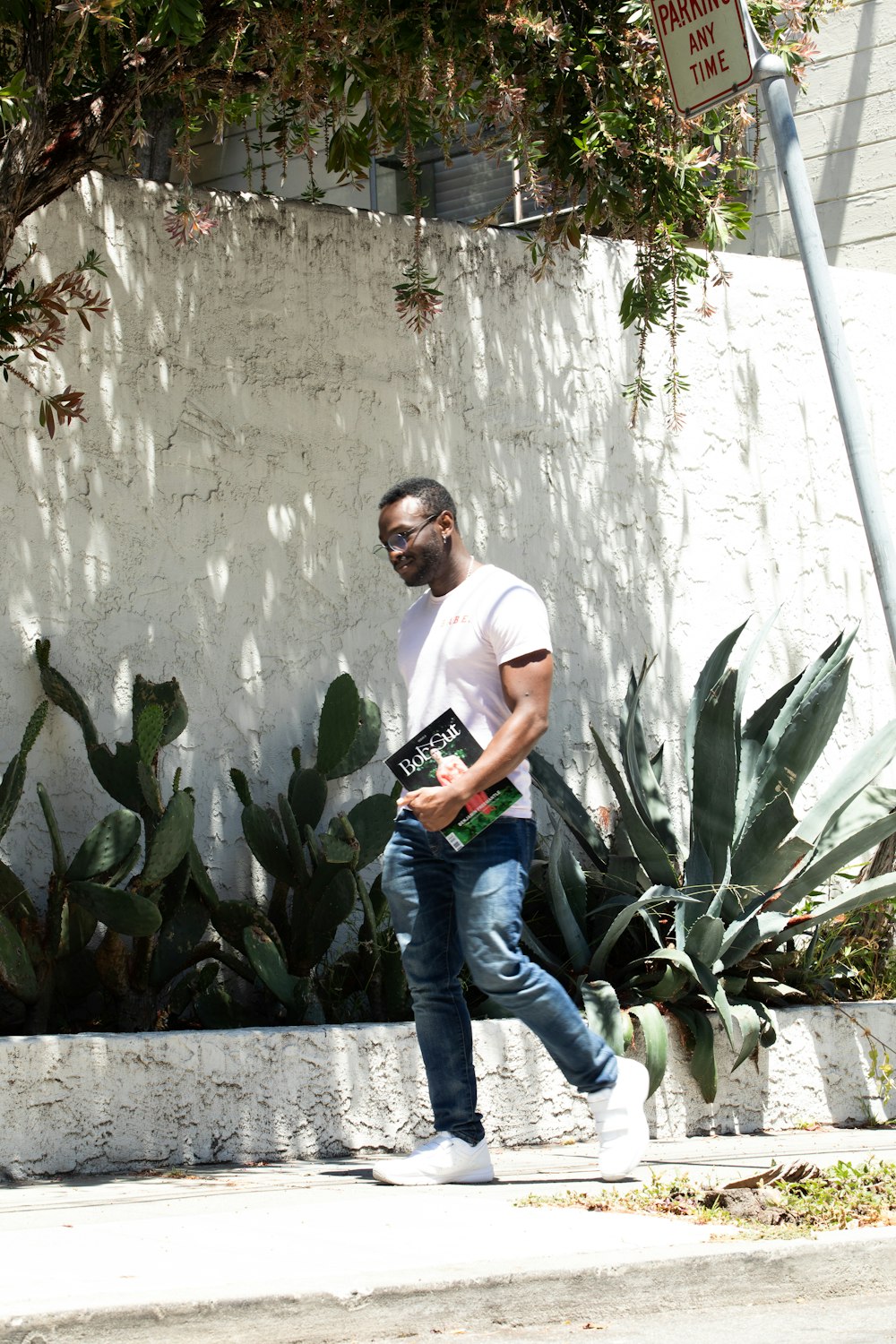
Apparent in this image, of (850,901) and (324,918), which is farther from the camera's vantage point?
(850,901)

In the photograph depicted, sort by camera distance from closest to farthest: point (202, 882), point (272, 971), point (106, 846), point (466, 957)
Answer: point (466, 957) → point (106, 846) → point (272, 971) → point (202, 882)

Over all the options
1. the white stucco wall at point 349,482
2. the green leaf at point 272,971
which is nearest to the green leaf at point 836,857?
the white stucco wall at point 349,482

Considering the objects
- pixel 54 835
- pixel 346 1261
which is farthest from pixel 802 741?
pixel 346 1261

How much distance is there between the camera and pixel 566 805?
19.1ft

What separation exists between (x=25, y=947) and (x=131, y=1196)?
2.83 feet

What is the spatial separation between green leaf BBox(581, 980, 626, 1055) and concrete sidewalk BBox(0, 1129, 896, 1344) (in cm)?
71

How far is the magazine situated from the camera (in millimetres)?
4156

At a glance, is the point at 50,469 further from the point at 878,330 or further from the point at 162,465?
the point at 878,330

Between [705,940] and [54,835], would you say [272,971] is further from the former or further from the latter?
[705,940]

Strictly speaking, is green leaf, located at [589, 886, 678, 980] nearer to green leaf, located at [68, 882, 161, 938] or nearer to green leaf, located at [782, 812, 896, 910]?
green leaf, located at [782, 812, 896, 910]

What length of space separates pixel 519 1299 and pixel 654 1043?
178 cm

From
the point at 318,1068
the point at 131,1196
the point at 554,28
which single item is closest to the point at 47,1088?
the point at 131,1196

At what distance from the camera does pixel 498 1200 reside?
13.3 feet

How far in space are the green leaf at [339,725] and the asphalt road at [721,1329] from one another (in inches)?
92.3
